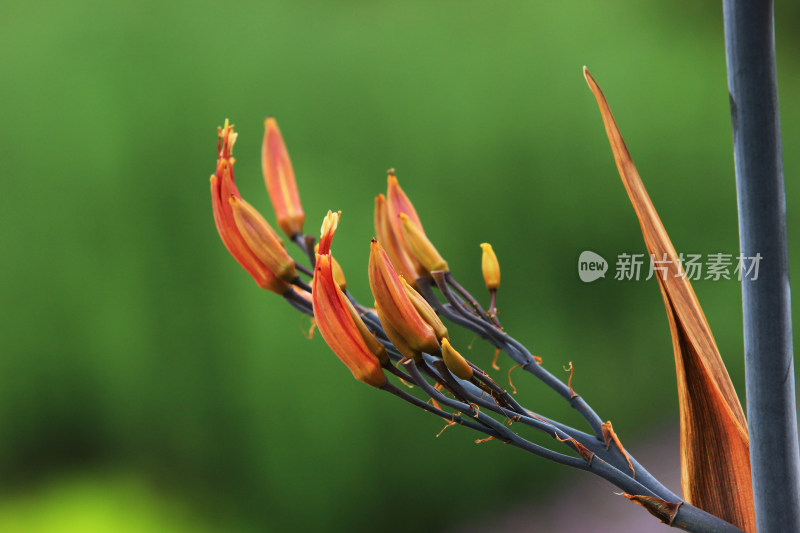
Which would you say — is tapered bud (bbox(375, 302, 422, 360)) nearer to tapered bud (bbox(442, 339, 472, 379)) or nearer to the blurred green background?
tapered bud (bbox(442, 339, 472, 379))

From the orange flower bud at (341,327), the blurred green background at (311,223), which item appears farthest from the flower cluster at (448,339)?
the blurred green background at (311,223)

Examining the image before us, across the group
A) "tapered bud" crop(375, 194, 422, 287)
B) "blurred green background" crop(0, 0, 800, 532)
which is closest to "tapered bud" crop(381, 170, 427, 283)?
"tapered bud" crop(375, 194, 422, 287)

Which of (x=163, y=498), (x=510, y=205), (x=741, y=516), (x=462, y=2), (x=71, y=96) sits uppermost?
(x=462, y=2)

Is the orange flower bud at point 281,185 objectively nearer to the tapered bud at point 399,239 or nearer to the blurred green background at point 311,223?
the tapered bud at point 399,239

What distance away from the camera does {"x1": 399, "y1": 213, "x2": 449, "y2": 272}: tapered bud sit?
0.20 metres

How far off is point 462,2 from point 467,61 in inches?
2.6

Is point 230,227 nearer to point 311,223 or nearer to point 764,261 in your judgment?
point 764,261

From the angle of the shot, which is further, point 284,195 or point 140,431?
point 140,431

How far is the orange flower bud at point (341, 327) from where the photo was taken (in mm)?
149

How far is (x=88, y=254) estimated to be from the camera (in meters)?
0.66

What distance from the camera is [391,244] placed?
21 centimetres

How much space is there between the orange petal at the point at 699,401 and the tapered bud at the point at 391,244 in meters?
0.07

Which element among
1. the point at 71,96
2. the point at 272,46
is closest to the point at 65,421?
the point at 71,96

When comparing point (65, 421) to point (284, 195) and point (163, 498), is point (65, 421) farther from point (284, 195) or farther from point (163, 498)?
point (284, 195)
